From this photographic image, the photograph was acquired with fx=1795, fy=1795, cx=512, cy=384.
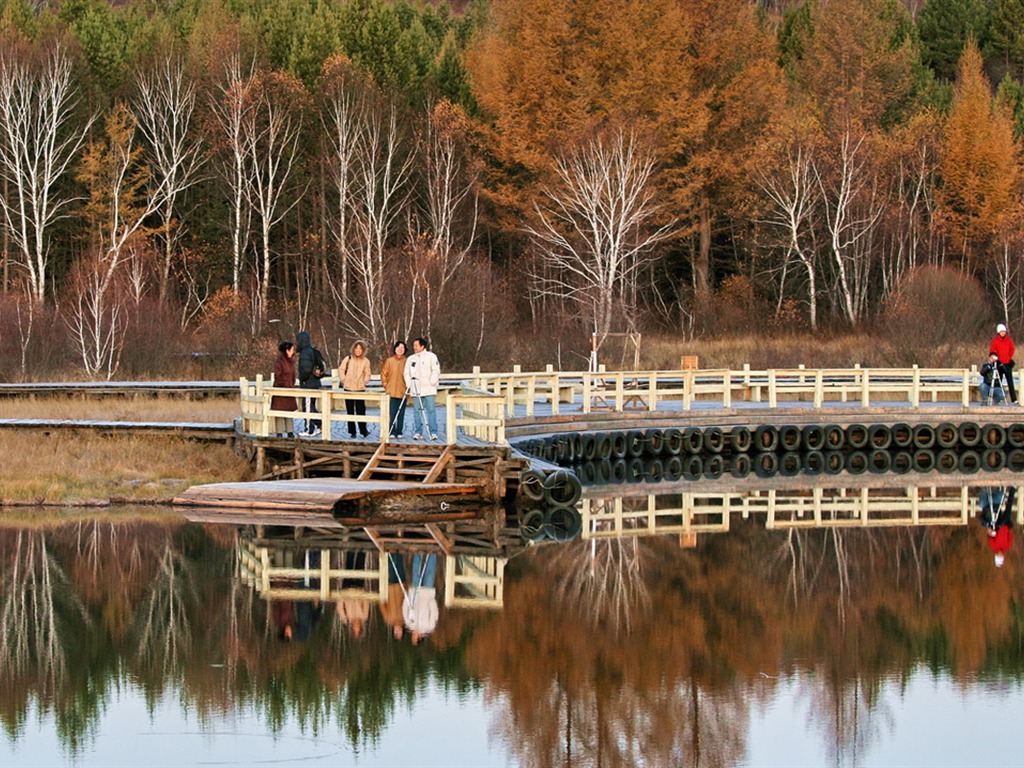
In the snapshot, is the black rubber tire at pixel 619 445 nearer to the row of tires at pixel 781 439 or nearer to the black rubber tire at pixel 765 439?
the row of tires at pixel 781 439

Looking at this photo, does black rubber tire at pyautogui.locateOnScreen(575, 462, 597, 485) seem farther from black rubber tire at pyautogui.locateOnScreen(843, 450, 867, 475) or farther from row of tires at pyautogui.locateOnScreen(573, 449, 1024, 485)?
black rubber tire at pyautogui.locateOnScreen(843, 450, 867, 475)

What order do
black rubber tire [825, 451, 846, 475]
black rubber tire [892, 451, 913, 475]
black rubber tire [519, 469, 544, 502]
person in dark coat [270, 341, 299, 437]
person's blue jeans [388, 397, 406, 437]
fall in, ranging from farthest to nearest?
black rubber tire [892, 451, 913, 475] < black rubber tire [825, 451, 846, 475] < person in dark coat [270, 341, 299, 437] < person's blue jeans [388, 397, 406, 437] < black rubber tire [519, 469, 544, 502]

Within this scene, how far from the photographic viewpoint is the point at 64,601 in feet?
74.1

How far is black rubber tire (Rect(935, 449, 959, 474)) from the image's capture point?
3819 centimetres

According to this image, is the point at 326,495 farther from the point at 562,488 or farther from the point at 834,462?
the point at 834,462

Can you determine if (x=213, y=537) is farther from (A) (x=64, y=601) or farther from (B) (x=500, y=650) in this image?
(B) (x=500, y=650)

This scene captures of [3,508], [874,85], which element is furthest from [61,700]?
[874,85]

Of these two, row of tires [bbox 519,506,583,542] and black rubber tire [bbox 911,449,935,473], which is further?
black rubber tire [bbox 911,449,935,473]

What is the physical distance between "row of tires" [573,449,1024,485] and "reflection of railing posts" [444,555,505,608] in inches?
405

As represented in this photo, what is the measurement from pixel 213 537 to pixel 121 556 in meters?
1.57

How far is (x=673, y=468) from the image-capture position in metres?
37.3

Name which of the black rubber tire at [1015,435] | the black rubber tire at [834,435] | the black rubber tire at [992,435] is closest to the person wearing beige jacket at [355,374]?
the black rubber tire at [834,435]

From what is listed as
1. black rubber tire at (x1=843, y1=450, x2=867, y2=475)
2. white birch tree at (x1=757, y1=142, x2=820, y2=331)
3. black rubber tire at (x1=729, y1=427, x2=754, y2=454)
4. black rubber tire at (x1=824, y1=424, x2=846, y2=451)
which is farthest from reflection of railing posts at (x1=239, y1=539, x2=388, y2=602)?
white birch tree at (x1=757, y1=142, x2=820, y2=331)

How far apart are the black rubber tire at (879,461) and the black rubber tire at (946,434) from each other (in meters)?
1.31
